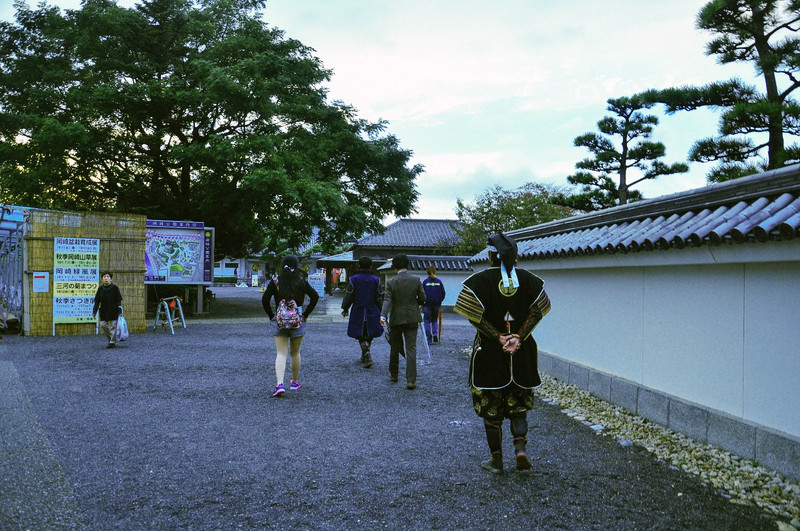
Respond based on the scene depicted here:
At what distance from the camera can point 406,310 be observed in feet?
26.6

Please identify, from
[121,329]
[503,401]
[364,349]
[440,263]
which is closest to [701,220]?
[503,401]

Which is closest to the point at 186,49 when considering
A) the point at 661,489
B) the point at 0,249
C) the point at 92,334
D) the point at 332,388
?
the point at 0,249

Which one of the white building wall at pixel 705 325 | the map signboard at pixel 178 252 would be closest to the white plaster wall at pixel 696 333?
the white building wall at pixel 705 325

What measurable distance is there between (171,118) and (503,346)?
19.5m

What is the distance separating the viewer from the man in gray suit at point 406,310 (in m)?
8.07

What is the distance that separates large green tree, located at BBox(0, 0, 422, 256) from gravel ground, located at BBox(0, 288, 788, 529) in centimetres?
1145

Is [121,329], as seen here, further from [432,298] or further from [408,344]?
[408,344]

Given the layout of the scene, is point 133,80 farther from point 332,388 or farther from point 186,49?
point 332,388

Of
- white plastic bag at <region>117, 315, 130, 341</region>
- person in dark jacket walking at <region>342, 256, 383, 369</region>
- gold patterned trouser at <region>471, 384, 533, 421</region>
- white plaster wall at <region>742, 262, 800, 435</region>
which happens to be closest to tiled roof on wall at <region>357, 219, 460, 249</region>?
white plastic bag at <region>117, 315, 130, 341</region>

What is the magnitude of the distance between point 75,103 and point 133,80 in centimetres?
215

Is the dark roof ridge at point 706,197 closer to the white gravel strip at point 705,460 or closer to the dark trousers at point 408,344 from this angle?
the white gravel strip at point 705,460

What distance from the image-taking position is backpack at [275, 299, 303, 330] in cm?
716

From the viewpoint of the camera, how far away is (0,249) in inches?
709

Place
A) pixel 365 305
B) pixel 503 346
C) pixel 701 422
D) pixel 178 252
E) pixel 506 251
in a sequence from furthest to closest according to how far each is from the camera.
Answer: pixel 178 252 < pixel 365 305 < pixel 701 422 < pixel 506 251 < pixel 503 346
